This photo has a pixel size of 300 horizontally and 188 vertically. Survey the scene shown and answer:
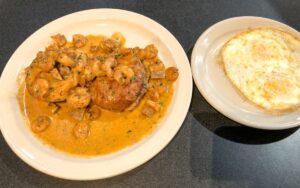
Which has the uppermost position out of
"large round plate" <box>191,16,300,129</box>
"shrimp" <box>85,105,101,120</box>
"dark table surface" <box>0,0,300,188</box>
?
"large round plate" <box>191,16,300,129</box>

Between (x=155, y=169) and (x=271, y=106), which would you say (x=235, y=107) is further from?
(x=155, y=169)

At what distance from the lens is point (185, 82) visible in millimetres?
1771

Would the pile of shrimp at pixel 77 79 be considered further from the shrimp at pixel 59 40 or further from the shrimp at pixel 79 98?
the shrimp at pixel 59 40

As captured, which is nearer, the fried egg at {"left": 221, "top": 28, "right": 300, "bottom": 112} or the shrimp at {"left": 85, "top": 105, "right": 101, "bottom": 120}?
the shrimp at {"left": 85, "top": 105, "right": 101, "bottom": 120}

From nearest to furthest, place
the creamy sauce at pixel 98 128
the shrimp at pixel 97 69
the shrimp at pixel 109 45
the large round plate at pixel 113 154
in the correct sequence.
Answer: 1. the large round plate at pixel 113 154
2. the creamy sauce at pixel 98 128
3. the shrimp at pixel 97 69
4. the shrimp at pixel 109 45

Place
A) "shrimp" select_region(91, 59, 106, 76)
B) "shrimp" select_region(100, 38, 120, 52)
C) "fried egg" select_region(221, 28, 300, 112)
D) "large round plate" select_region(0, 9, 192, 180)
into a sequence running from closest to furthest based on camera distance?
"large round plate" select_region(0, 9, 192, 180) < "shrimp" select_region(91, 59, 106, 76) < "fried egg" select_region(221, 28, 300, 112) < "shrimp" select_region(100, 38, 120, 52)

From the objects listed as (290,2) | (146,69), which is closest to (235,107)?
(146,69)

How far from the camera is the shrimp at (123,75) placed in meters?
1.66

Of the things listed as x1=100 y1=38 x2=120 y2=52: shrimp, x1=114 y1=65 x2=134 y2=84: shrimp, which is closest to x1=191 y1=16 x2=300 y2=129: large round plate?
x1=114 y1=65 x2=134 y2=84: shrimp

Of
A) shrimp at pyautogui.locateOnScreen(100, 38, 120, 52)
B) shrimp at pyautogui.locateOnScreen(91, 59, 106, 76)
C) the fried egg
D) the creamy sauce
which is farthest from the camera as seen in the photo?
shrimp at pyautogui.locateOnScreen(100, 38, 120, 52)

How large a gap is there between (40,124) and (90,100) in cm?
30

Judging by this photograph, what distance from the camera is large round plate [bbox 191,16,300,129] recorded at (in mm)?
1641

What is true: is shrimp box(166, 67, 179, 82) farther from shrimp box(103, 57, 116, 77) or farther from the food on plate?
shrimp box(103, 57, 116, 77)

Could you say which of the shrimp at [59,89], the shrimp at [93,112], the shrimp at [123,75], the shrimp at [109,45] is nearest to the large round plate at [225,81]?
the shrimp at [123,75]
